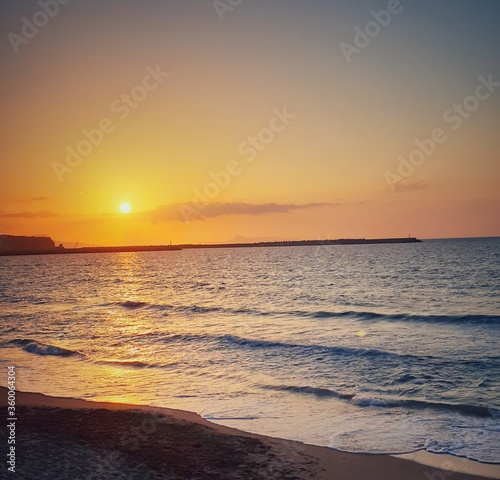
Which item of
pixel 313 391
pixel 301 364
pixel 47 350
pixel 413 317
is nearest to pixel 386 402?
pixel 313 391

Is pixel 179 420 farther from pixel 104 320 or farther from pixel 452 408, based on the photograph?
pixel 104 320

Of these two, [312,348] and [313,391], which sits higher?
[312,348]

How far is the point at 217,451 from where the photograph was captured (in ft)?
36.4

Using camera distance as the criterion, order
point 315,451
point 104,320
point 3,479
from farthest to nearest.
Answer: point 104,320 → point 315,451 → point 3,479

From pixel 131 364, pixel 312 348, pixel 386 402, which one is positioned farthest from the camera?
pixel 312 348

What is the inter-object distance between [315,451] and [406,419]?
4112 mm

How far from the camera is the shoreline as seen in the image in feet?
33.2

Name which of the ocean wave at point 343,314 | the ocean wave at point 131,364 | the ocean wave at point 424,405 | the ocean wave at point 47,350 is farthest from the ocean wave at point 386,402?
the ocean wave at point 343,314

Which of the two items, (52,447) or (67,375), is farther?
(67,375)

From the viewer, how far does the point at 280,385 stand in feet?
60.2

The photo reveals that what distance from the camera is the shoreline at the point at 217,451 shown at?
33.2 ft

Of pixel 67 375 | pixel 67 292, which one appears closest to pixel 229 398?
pixel 67 375

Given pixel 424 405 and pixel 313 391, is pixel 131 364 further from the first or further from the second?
pixel 424 405

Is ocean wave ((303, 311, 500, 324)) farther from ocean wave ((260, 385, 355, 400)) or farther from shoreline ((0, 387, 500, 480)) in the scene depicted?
shoreline ((0, 387, 500, 480))
